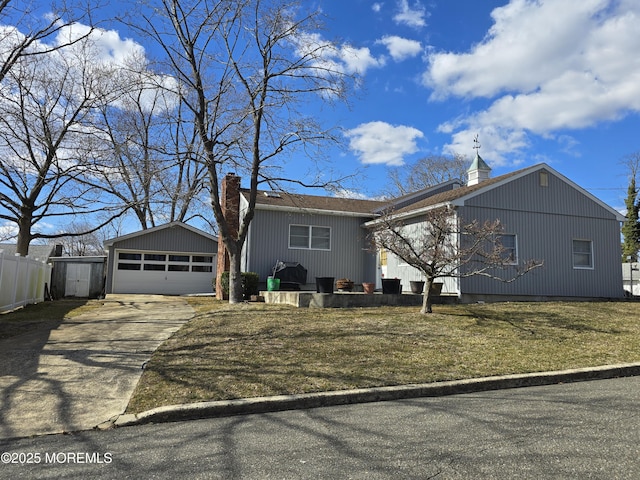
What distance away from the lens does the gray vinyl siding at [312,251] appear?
15.6 m

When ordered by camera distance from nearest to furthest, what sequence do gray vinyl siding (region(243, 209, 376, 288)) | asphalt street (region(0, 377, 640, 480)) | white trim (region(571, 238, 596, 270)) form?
asphalt street (region(0, 377, 640, 480)) → white trim (region(571, 238, 596, 270)) → gray vinyl siding (region(243, 209, 376, 288))

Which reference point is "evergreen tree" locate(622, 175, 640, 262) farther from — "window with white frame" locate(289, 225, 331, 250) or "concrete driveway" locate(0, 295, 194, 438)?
"concrete driveway" locate(0, 295, 194, 438)

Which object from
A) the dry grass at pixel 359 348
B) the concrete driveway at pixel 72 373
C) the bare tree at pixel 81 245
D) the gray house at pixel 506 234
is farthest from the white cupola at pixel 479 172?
the bare tree at pixel 81 245

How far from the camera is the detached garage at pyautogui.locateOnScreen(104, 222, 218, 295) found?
21.1 m

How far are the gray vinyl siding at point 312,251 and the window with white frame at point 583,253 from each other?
692 cm

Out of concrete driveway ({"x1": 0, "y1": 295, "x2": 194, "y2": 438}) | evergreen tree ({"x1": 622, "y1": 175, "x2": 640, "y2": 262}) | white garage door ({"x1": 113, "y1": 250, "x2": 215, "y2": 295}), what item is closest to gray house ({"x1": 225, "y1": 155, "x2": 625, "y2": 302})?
white garage door ({"x1": 113, "y1": 250, "x2": 215, "y2": 295})

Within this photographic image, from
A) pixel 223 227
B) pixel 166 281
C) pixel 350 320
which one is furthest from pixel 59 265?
pixel 350 320

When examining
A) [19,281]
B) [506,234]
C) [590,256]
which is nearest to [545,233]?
[506,234]

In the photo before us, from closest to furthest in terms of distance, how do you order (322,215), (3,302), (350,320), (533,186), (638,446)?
(638,446)
(350,320)
(3,302)
(533,186)
(322,215)

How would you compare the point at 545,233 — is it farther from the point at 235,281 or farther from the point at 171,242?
the point at 171,242

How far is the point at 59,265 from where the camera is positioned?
75.5ft

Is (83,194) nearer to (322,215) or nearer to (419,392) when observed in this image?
(322,215)

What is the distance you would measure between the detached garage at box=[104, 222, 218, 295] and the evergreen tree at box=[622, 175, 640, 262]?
29.3 meters

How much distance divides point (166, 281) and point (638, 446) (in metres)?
20.5
